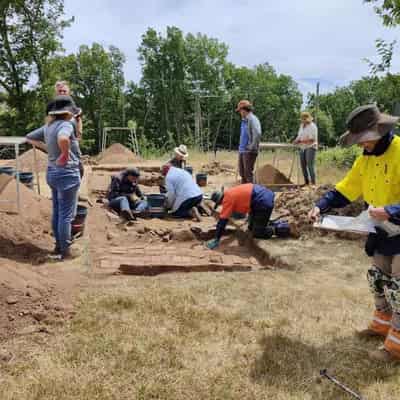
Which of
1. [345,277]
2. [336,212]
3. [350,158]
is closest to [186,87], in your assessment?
[350,158]

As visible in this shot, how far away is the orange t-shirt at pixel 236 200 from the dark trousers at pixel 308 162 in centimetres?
385

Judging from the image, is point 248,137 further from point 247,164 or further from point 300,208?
point 300,208

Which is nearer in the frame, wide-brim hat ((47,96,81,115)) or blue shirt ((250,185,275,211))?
wide-brim hat ((47,96,81,115))

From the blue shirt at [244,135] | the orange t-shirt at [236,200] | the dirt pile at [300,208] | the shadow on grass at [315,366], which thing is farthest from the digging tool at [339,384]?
the blue shirt at [244,135]

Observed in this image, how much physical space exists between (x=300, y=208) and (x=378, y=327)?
428 cm

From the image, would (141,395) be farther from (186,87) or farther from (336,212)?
(186,87)

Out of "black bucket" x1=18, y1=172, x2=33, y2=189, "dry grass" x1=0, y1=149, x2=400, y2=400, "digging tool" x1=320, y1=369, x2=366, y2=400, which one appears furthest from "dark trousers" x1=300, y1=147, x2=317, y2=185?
"digging tool" x1=320, y1=369, x2=366, y2=400

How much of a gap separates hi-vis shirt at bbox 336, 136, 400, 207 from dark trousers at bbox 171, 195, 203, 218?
4.63m

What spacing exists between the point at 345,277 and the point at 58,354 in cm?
304

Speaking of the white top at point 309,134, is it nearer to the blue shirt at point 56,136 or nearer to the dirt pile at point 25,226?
the dirt pile at point 25,226

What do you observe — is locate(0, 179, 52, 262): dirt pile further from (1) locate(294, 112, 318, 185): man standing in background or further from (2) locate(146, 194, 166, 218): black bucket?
(1) locate(294, 112, 318, 185): man standing in background

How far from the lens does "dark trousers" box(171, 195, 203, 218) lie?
7.41m

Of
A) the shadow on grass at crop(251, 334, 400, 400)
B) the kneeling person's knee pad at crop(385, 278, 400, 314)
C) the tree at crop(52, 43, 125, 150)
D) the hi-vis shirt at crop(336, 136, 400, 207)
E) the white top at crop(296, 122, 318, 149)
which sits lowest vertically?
the shadow on grass at crop(251, 334, 400, 400)

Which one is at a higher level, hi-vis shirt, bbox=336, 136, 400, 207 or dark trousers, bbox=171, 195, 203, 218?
hi-vis shirt, bbox=336, 136, 400, 207
